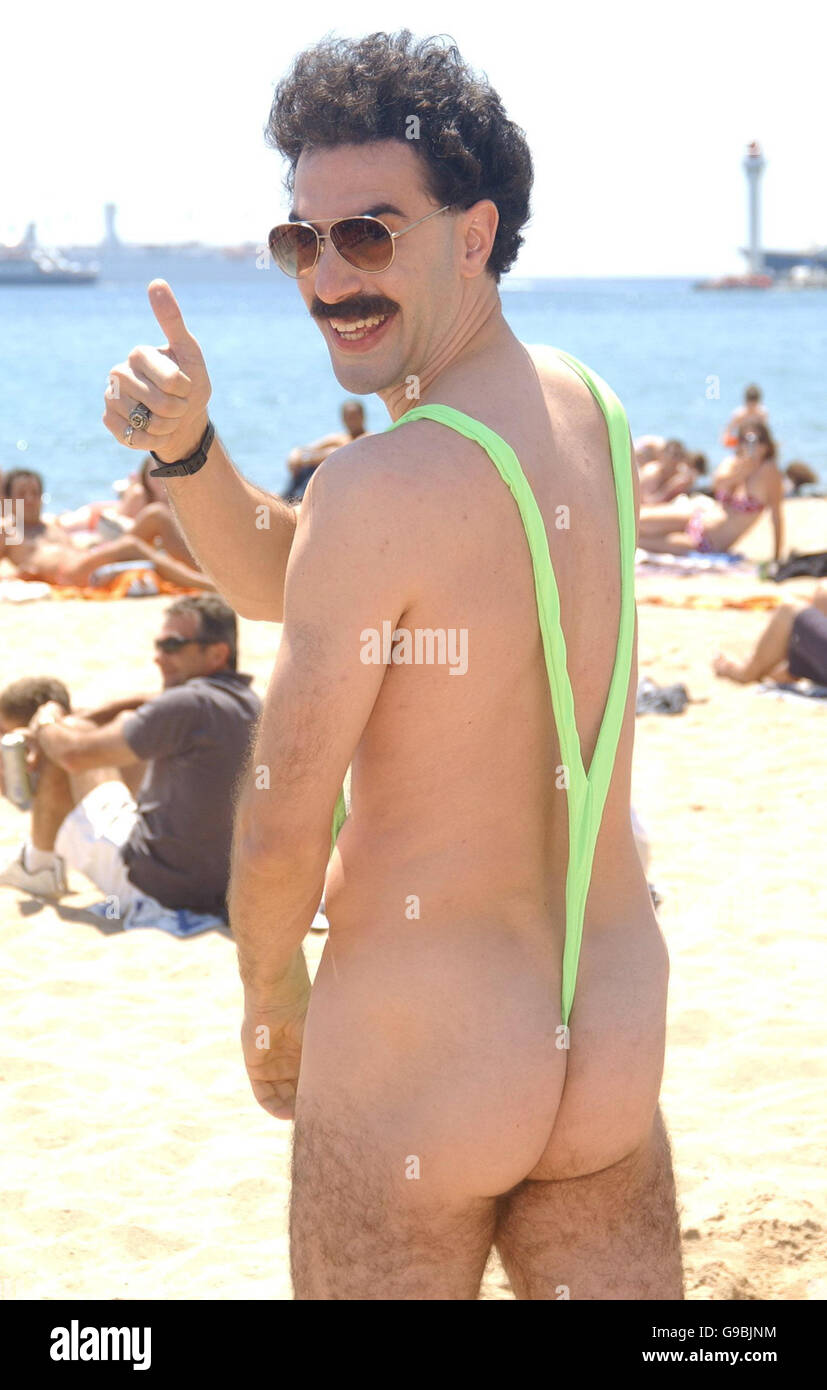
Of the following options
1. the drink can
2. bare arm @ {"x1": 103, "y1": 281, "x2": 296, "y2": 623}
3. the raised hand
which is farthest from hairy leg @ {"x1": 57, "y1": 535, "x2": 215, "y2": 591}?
the raised hand

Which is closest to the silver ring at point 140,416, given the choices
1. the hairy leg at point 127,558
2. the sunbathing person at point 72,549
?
the sunbathing person at point 72,549

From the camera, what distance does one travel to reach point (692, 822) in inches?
245

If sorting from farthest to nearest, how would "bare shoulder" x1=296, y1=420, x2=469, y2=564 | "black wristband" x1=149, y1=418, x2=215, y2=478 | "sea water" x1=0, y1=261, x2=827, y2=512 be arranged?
"sea water" x1=0, y1=261, x2=827, y2=512 → "black wristband" x1=149, y1=418, x2=215, y2=478 → "bare shoulder" x1=296, y1=420, x2=469, y2=564

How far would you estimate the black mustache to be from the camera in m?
1.81

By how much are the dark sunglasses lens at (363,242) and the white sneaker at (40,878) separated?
3.99 meters

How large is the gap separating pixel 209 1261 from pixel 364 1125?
1686 mm

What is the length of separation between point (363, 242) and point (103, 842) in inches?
154

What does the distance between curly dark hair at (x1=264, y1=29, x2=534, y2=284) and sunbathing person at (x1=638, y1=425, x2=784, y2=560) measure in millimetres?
11069

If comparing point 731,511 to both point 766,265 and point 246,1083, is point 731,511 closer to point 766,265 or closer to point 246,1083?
point 246,1083

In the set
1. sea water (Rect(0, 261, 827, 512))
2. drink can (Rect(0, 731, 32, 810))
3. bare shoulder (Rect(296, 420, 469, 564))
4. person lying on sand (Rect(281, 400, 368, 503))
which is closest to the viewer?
bare shoulder (Rect(296, 420, 469, 564))

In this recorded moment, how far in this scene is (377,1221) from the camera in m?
1.66

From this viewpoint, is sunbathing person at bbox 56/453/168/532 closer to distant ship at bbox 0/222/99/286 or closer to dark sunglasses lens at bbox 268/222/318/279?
dark sunglasses lens at bbox 268/222/318/279

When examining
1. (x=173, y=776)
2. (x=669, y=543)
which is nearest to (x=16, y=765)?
(x=173, y=776)
